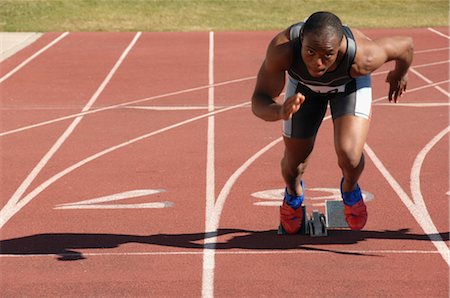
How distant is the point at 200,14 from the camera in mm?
30047

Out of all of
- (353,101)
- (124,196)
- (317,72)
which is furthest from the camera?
(124,196)

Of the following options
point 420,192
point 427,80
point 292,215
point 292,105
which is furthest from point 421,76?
point 292,105

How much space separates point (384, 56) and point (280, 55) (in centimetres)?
81

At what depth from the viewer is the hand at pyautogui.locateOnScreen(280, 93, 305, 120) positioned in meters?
6.37

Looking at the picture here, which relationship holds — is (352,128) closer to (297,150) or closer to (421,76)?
(297,150)

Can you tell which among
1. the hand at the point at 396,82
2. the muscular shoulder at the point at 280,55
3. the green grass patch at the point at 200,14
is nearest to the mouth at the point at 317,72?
the muscular shoulder at the point at 280,55

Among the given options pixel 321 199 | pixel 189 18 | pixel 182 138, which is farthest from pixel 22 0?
pixel 321 199

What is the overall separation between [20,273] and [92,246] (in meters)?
0.84

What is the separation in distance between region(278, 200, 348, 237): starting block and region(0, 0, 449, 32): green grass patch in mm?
19337

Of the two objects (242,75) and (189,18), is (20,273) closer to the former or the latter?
(242,75)

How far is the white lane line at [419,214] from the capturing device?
312 inches

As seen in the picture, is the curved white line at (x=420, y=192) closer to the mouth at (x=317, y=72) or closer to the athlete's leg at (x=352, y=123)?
the athlete's leg at (x=352, y=123)

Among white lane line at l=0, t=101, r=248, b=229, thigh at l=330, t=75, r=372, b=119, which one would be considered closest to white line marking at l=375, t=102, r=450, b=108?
white lane line at l=0, t=101, r=248, b=229

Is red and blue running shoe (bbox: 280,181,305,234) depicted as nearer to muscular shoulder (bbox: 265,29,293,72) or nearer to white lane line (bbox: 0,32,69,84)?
muscular shoulder (bbox: 265,29,293,72)
